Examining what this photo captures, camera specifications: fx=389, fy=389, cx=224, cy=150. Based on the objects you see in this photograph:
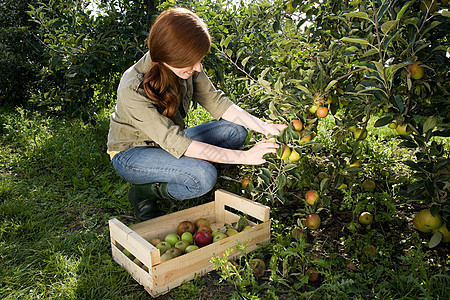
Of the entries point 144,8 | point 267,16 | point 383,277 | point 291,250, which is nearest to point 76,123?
point 144,8

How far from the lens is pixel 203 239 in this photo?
213 centimetres

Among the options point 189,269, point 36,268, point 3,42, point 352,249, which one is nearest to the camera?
point 189,269

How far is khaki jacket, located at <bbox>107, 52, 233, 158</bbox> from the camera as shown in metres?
2.08

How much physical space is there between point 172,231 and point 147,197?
0.27 meters

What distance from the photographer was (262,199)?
109 inches

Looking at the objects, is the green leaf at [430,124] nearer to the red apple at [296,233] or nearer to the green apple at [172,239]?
the red apple at [296,233]

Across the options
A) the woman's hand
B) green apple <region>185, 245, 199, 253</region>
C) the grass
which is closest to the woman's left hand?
the woman's hand

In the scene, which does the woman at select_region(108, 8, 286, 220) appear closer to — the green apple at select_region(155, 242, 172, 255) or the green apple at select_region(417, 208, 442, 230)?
the green apple at select_region(155, 242, 172, 255)

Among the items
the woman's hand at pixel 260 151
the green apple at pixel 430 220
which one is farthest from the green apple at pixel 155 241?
the green apple at pixel 430 220

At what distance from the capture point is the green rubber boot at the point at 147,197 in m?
2.36

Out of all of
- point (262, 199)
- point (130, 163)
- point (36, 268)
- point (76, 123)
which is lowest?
point (76, 123)

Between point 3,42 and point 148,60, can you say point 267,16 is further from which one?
point 3,42

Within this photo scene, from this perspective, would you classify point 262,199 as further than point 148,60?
Yes

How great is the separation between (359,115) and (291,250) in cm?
83
